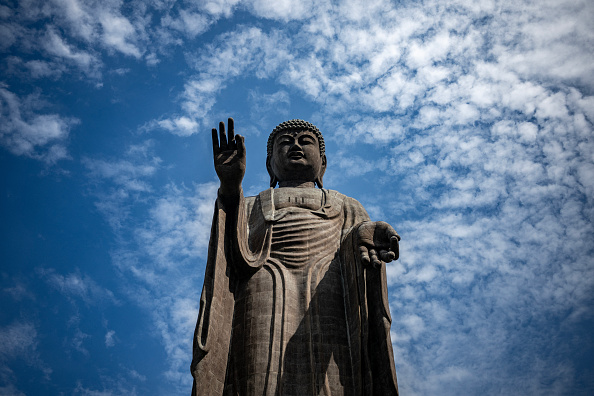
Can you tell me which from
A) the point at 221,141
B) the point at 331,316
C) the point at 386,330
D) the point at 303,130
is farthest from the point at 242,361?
the point at 303,130

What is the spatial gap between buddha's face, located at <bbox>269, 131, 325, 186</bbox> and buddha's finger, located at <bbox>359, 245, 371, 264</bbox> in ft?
10.7

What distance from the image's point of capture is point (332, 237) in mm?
10898

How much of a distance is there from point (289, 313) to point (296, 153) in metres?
4.07

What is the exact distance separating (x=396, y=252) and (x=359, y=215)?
2311mm

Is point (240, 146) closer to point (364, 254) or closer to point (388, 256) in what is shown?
point (364, 254)

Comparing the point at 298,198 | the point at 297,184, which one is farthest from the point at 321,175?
the point at 298,198

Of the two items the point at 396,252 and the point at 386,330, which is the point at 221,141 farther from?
the point at 386,330

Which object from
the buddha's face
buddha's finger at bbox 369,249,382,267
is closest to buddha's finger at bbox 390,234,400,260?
buddha's finger at bbox 369,249,382,267

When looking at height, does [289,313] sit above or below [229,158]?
below

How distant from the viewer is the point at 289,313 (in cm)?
955

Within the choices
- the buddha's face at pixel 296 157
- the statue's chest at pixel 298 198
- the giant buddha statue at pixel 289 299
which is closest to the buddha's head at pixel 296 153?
the buddha's face at pixel 296 157

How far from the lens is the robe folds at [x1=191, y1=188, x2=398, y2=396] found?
871 centimetres

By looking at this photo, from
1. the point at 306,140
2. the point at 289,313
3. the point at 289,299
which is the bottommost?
the point at 289,313

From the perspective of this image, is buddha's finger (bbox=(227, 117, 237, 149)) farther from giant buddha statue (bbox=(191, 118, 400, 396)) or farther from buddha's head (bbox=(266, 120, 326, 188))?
buddha's head (bbox=(266, 120, 326, 188))
